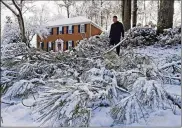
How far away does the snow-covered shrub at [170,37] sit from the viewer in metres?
5.01

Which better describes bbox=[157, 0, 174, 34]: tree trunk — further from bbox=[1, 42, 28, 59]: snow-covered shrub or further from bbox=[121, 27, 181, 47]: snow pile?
bbox=[1, 42, 28, 59]: snow-covered shrub

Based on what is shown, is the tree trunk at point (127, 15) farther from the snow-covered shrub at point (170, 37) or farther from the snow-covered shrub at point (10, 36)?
the snow-covered shrub at point (10, 36)

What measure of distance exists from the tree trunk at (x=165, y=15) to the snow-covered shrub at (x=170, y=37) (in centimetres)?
24

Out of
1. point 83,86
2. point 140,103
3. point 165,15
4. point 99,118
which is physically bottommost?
point 99,118

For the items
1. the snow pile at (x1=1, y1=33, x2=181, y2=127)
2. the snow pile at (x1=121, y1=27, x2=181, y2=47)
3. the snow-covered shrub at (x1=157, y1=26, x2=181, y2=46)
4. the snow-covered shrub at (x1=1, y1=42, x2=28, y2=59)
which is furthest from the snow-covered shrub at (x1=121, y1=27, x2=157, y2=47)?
the snow-covered shrub at (x1=1, y1=42, x2=28, y2=59)

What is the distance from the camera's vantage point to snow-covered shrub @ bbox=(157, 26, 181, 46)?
5012mm

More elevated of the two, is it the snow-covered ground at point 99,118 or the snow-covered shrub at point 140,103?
the snow-covered shrub at point 140,103

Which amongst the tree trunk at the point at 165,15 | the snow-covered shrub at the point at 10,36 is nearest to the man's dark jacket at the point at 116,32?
the tree trunk at the point at 165,15

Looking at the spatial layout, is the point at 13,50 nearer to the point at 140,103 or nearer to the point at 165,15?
the point at 140,103

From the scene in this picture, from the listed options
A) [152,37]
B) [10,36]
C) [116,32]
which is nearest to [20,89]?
[116,32]

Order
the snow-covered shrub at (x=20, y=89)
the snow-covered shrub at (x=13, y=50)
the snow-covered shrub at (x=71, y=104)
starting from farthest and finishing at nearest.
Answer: the snow-covered shrub at (x=13, y=50) → the snow-covered shrub at (x=20, y=89) → the snow-covered shrub at (x=71, y=104)

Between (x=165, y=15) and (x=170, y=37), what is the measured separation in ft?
2.29

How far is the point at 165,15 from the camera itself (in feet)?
18.7

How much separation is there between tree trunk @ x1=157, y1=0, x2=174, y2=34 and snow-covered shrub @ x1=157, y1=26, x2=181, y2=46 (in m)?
0.24
